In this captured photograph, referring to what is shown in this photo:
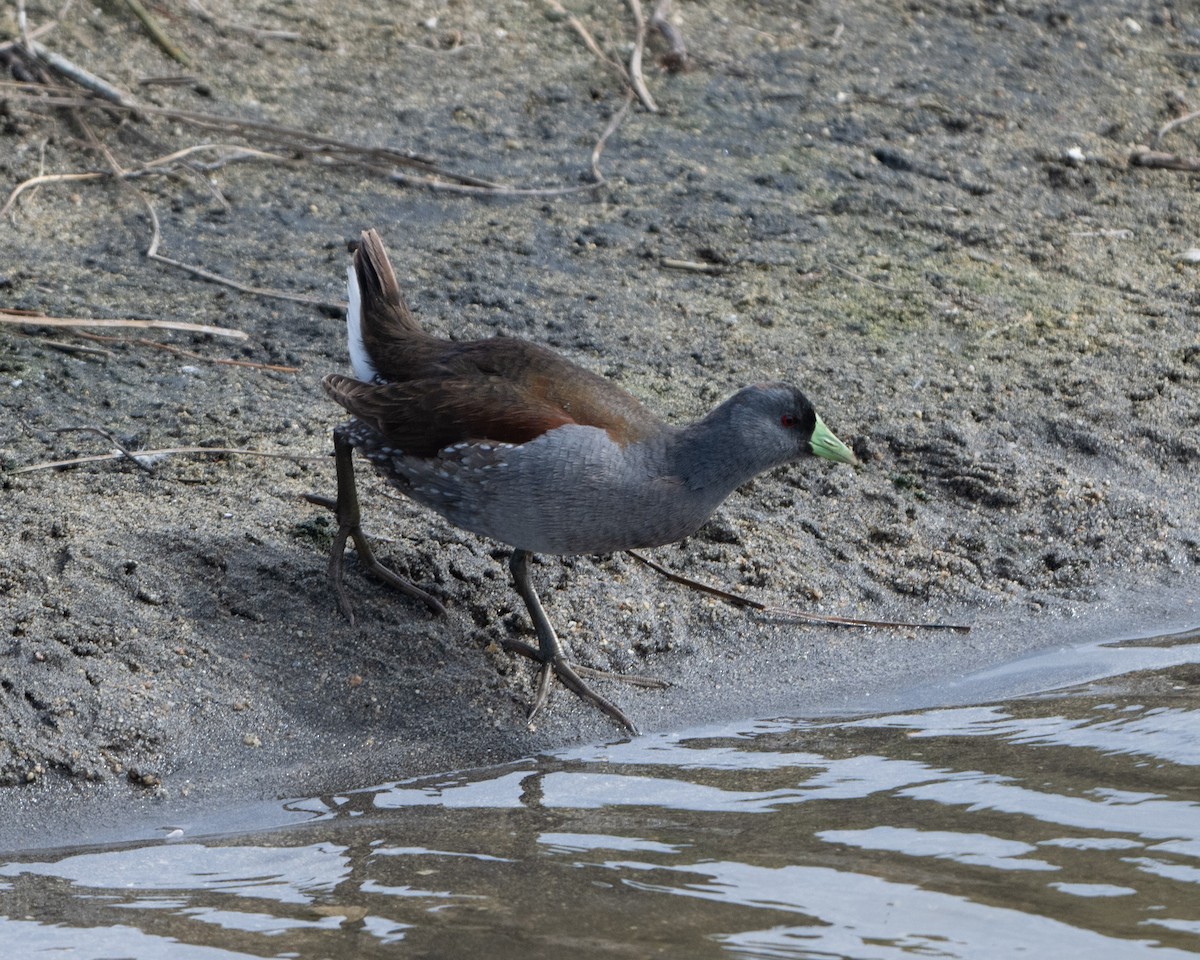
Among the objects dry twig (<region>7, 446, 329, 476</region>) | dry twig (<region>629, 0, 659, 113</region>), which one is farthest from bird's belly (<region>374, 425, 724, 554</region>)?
dry twig (<region>629, 0, 659, 113</region>)

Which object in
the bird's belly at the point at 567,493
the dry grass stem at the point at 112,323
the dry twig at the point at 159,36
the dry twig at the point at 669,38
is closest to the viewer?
the bird's belly at the point at 567,493

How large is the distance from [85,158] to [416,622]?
3434 millimetres

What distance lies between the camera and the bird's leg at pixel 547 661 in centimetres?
457

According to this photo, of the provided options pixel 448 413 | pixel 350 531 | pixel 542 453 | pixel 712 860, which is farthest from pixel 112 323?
pixel 712 860

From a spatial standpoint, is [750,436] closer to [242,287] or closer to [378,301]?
[378,301]

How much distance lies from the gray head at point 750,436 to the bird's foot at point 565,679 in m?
0.65

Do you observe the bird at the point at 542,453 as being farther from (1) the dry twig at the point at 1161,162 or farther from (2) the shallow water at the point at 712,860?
(1) the dry twig at the point at 1161,162

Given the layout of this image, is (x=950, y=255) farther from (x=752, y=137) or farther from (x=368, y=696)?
(x=368, y=696)

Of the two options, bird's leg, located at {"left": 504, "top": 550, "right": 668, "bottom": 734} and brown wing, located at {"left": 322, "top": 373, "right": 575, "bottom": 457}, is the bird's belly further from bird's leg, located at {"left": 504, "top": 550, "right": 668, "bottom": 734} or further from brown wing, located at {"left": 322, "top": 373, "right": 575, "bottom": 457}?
bird's leg, located at {"left": 504, "top": 550, "right": 668, "bottom": 734}

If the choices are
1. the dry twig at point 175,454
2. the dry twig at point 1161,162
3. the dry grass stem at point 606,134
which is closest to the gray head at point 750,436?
the dry twig at point 175,454

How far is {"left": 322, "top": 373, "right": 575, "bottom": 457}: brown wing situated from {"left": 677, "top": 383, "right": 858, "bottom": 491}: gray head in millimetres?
403

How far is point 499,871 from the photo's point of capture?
3.67 meters

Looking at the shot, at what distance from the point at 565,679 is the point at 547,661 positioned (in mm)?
74

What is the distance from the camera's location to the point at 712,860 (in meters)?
3.70
